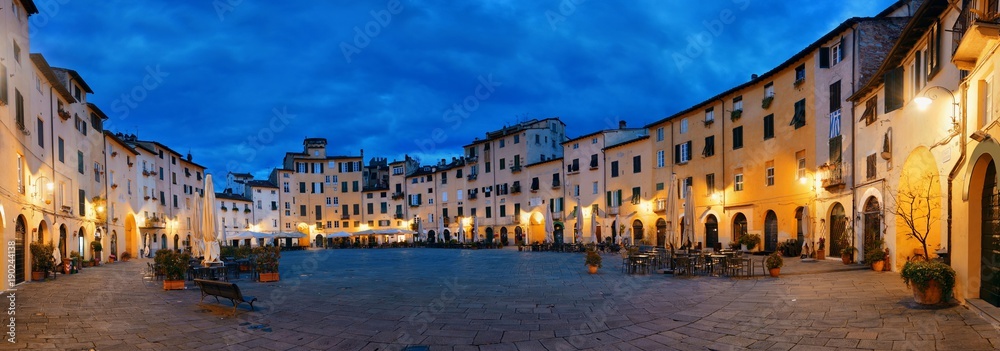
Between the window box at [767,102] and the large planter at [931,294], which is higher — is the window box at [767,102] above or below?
above

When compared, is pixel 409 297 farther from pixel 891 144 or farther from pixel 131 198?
pixel 131 198

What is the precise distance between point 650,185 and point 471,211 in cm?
2395

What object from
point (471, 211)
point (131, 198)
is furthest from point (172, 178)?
point (471, 211)

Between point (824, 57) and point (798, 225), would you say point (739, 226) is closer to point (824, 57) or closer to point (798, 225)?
point (798, 225)

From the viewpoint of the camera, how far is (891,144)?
15.7 m

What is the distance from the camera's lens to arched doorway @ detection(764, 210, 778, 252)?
2683 centimetres

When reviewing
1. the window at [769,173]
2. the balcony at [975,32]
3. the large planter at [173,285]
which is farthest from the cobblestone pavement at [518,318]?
the window at [769,173]

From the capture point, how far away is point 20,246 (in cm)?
1588

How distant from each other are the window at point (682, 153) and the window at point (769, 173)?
659 centimetres

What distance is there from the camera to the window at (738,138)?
29.5 m

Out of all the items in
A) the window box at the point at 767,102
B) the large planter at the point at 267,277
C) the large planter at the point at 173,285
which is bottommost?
the large planter at the point at 267,277

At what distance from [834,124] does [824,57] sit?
3.56 meters

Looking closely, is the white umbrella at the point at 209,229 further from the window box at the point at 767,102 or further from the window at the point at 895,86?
the window box at the point at 767,102

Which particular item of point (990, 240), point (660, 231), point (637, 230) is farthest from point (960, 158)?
point (637, 230)
